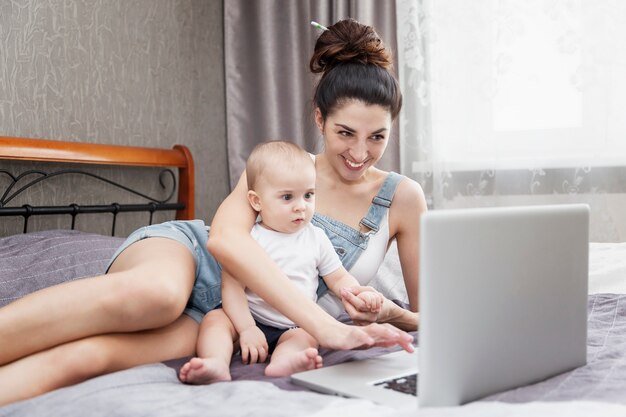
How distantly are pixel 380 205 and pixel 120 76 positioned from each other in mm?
1497

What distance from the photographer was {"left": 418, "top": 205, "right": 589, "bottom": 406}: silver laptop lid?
823 millimetres

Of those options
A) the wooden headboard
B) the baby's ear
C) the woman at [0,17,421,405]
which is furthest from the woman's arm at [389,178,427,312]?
the wooden headboard

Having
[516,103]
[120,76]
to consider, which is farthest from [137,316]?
[516,103]

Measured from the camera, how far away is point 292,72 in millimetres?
3133

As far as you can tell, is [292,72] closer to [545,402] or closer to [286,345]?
[286,345]

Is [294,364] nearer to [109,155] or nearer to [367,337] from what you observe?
[367,337]

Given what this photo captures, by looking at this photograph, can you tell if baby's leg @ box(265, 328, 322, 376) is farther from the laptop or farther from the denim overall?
the denim overall

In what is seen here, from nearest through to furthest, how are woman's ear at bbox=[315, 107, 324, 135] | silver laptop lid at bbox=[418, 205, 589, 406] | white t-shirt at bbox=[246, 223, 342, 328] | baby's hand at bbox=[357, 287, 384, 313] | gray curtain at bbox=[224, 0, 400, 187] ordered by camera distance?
silver laptop lid at bbox=[418, 205, 589, 406] < baby's hand at bbox=[357, 287, 384, 313] < white t-shirt at bbox=[246, 223, 342, 328] < woman's ear at bbox=[315, 107, 324, 135] < gray curtain at bbox=[224, 0, 400, 187]

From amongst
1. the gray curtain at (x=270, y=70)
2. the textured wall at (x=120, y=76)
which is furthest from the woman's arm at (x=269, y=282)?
the gray curtain at (x=270, y=70)

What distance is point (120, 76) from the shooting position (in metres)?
2.74

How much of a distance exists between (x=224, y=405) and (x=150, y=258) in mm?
487

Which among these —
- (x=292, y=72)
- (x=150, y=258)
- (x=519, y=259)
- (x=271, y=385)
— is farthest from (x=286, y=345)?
(x=292, y=72)

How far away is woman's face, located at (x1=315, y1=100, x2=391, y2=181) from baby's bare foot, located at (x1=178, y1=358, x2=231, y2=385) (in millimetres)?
671

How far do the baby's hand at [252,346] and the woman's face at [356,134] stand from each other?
511 mm
